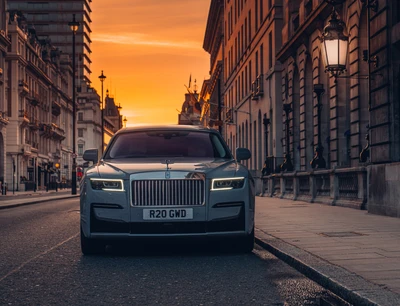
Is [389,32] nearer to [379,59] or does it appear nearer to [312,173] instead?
[379,59]

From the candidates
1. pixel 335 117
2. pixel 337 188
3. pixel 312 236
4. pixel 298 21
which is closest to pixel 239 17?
pixel 298 21

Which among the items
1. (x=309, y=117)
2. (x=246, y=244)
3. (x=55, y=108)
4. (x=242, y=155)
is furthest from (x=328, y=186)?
(x=55, y=108)

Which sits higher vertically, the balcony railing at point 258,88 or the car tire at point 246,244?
the balcony railing at point 258,88

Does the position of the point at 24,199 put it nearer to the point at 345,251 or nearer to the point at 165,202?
the point at 165,202

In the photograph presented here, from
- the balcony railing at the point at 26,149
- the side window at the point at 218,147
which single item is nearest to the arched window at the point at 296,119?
the side window at the point at 218,147

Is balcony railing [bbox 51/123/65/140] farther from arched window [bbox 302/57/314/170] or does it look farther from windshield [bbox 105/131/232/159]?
windshield [bbox 105/131/232/159]

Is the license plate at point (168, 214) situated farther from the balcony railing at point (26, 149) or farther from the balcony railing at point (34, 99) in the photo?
the balcony railing at point (34, 99)

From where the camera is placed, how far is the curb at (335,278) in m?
4.98

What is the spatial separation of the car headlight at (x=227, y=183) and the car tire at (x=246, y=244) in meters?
0.66

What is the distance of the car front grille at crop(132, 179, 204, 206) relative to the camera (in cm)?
797

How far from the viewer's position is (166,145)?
9500 mm

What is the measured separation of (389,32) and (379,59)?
2.58 feet

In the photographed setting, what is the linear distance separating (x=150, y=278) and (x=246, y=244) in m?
2.08

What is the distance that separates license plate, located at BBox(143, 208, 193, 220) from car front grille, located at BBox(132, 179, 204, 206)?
2.8 inches
